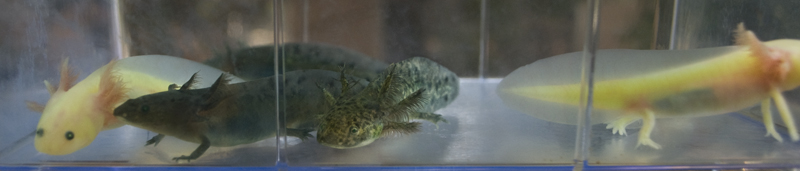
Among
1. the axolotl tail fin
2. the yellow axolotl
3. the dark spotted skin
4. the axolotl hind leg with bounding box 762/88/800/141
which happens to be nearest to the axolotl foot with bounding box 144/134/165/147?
the yellow axolotl

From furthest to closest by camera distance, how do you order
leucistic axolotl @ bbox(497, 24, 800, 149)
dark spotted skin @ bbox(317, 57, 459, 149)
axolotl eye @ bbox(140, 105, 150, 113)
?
leucistic axolotl @ bbox(497, 24, 800, 149) < dark spotted skin @ bbox(317, 57, 459, 149) < axolotl eye @ bbox(140, 105, 150, 113)

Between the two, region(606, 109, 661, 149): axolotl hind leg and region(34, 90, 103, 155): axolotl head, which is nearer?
region(34, 90, 103, 155): axolotl head

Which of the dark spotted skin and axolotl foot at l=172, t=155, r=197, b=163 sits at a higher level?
the dark spotted skin

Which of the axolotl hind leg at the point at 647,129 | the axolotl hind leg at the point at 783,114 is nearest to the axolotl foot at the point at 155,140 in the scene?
the axolotl hind leg at the point at 647,129

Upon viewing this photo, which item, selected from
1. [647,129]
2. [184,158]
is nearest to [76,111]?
[184,158]

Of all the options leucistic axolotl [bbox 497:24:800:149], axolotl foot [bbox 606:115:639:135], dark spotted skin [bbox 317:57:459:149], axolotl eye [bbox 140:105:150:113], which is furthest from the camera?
axolotl foot [bbox 606:115:639:135]

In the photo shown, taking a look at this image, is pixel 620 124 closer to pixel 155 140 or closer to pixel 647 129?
pixel 647 129

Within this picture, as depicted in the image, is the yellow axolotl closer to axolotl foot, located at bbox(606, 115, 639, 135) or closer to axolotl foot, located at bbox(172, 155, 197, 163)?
axolotl foot, located at bbox(172, 155, 197, 163)
